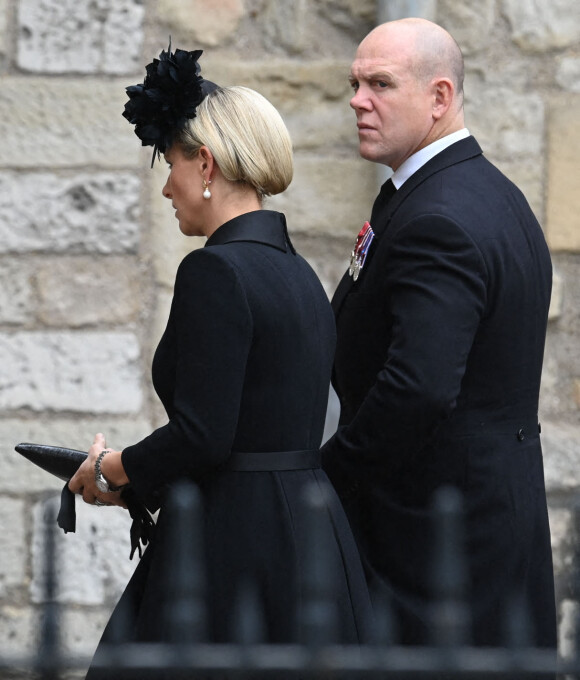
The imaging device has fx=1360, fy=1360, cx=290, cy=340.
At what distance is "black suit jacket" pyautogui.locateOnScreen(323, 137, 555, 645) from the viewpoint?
232 centimetres

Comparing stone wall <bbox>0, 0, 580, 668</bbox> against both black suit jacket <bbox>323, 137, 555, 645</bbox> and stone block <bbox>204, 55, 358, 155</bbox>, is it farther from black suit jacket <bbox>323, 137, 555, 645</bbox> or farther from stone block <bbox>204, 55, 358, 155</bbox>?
black suit jacket <bbox>323, 137, 555, 645</bbox>

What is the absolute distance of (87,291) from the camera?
3.68 metres

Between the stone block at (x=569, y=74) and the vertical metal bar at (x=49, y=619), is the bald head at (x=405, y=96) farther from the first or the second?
the vertical metal bar at (x=49, y=619)

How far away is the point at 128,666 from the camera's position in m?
1.33

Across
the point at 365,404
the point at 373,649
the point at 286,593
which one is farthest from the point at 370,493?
the point at 373,649

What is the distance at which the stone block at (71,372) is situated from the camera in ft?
12.0

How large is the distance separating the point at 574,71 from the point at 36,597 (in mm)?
2039

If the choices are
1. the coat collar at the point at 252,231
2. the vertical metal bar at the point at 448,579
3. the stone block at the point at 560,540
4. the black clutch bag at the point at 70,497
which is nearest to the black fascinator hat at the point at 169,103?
the coat collar at the point at 252,231

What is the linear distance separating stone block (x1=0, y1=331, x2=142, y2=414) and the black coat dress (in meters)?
1.42

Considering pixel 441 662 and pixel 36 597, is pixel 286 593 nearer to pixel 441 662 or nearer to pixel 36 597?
pixel 441 662

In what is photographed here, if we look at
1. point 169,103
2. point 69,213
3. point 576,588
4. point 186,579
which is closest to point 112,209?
point 69,213

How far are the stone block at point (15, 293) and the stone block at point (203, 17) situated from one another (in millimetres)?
779

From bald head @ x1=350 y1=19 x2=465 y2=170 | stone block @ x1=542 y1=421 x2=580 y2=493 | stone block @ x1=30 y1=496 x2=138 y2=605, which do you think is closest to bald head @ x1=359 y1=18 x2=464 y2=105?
bald head @ x1=350 y1=19 x2=465 y2=170

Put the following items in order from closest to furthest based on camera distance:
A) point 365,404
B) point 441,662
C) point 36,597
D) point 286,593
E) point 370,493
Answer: point 441,662 → point 286,593 → point 365,404 → point 370,493 → point 36,597
